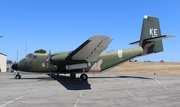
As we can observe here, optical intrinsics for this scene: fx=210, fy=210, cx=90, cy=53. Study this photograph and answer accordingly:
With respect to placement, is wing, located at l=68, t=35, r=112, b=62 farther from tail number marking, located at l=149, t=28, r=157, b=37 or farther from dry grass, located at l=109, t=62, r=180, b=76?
dry grass, located at l=109, t=62, r=180, b=76

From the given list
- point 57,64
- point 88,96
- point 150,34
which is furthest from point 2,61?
point 88,96

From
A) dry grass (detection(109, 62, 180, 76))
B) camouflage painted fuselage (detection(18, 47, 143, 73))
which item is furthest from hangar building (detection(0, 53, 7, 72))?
camouflage painted fuselage (detection(18, 47, 143, 73))

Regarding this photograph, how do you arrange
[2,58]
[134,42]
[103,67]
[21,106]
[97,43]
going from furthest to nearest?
[2,58] → [134,42] → [103,67] → [97,43] → [21,106]

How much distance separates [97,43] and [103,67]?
764 cm

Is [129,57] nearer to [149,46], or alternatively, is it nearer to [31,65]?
[149,46]

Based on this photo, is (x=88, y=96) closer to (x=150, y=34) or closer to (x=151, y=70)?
(x=150, y=34)

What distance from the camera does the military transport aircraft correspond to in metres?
18.9

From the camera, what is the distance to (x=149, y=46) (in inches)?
1008

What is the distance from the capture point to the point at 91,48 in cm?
1789

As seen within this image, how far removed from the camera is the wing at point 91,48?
1530cm

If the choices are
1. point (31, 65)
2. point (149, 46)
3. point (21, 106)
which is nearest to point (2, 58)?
point (31, 65)

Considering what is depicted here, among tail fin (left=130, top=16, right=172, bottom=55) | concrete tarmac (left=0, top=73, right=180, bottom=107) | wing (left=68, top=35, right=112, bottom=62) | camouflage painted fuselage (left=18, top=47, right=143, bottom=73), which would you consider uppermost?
tail fin (left=130, top=16, right=172, bottom=55)

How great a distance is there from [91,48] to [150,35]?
37.3 feet

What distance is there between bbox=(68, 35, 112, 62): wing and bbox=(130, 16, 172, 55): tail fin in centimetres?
872
